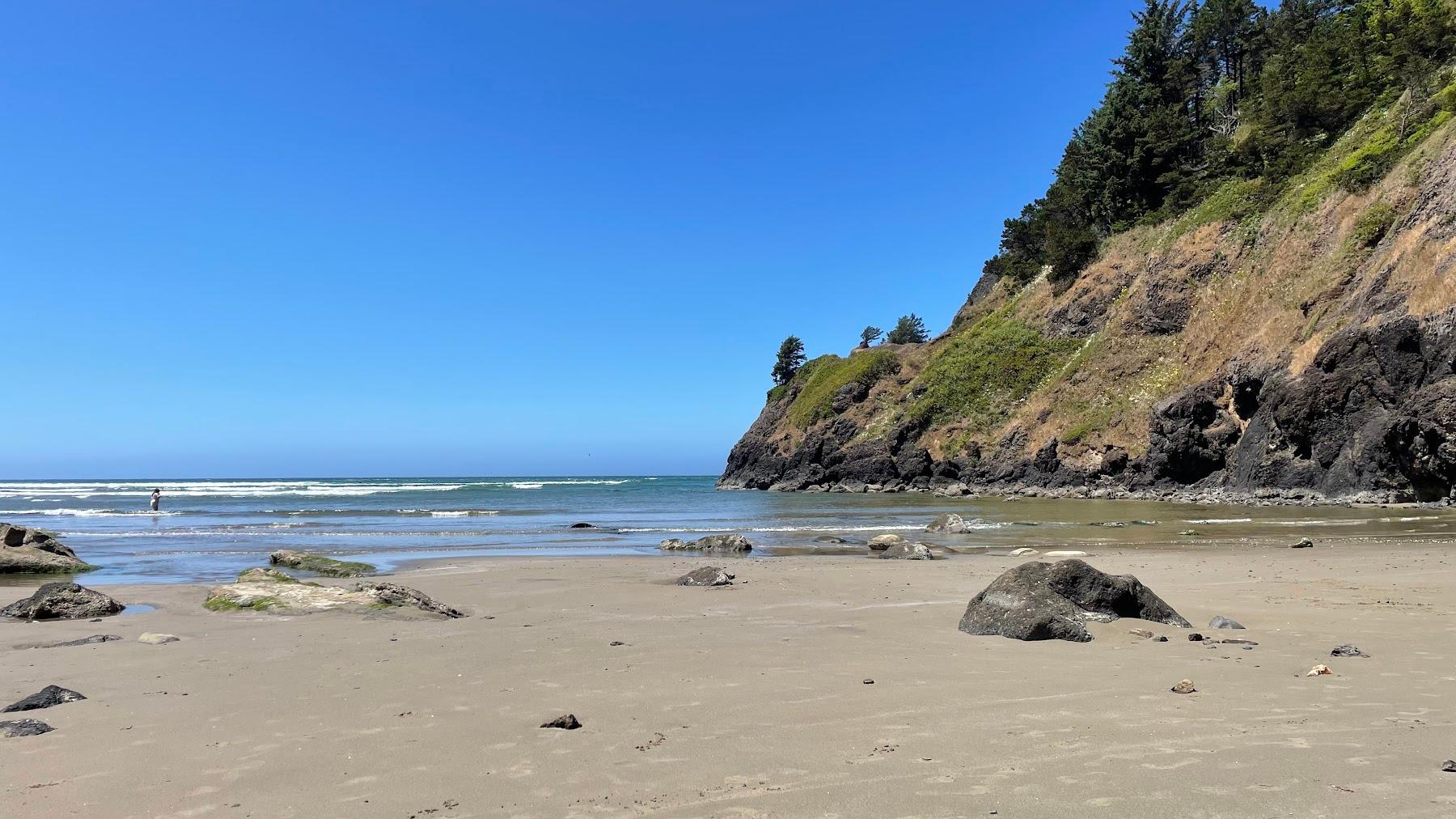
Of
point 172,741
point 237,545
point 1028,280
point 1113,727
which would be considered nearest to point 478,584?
point 172,741

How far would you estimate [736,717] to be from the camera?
202 inches

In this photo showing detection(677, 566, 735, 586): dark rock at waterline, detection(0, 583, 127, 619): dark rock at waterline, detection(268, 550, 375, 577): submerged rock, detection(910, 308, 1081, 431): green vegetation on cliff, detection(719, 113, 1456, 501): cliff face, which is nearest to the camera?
detection(0, 583, 127, 619): dark rock at waterline

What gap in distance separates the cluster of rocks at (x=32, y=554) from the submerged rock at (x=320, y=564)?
3.51 meters

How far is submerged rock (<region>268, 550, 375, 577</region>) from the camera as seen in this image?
594 inches

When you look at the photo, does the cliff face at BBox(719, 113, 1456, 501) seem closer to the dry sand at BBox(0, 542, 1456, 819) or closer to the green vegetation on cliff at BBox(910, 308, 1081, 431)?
the green vegetation on cliff at BBox(910, 308, 1081, 431)

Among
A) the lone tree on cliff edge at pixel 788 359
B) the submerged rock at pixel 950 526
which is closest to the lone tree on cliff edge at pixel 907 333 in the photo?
the lone tree on cliff edge at pixel 788 359

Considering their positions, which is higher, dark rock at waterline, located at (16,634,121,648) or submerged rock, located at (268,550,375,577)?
dark rock at waterline, located at (16,634,121,648)

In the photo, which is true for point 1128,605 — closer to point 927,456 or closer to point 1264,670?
point 1264,670

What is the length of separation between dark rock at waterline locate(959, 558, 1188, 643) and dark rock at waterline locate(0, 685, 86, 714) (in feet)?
25.1

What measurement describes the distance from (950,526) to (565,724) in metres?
21.4

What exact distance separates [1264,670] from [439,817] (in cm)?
604

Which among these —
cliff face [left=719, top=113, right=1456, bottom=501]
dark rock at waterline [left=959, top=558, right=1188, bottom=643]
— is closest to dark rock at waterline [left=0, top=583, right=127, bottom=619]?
dark rock at waterline [left=959, top=558, right=1188, bottom=643]

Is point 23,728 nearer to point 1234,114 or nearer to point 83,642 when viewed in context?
point 83,642

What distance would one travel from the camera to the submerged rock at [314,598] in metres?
9.77
